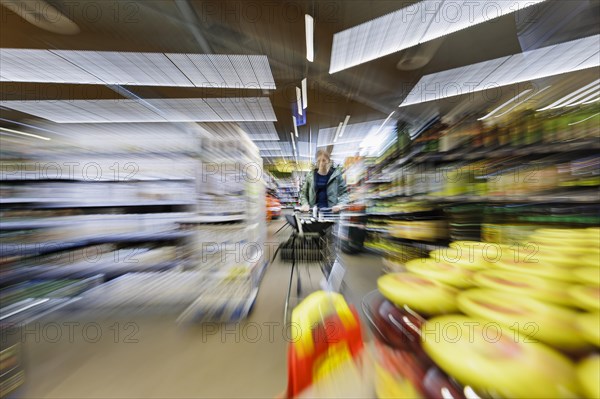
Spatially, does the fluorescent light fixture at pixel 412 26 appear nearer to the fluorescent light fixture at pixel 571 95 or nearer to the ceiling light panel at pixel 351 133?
the fluorescent light fixture at pixel 571 95

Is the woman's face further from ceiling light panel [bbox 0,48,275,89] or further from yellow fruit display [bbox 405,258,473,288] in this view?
yellow fruit display [bbox 405,258,473,288]

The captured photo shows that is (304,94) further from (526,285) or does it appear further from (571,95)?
(526,285)

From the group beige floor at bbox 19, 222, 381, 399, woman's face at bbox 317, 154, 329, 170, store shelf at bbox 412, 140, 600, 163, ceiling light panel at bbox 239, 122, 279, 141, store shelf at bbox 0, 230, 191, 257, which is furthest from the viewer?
ceiling light panel at bbox 239, 122, 279, 141

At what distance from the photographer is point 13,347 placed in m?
1.05

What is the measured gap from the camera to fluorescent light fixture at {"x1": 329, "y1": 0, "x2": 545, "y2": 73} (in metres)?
2.16

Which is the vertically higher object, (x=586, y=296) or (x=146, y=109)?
(x=146, y=109)

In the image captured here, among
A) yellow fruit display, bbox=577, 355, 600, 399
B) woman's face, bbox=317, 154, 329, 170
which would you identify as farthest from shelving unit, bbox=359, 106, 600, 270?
yellow fruit display, bbox=577, 355, 600, 399

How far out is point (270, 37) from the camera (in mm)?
2666

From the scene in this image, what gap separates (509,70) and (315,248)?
3354mm

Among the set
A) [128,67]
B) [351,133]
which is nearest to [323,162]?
[128,67]

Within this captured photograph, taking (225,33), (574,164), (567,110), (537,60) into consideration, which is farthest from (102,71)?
(537,60)

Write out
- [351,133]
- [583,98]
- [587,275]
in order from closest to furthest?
[587,275] < [583,98] < [351,133]

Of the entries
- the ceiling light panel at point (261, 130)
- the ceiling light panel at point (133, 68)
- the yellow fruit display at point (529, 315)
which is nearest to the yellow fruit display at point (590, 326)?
the yellow fruit display at point (529, 315)

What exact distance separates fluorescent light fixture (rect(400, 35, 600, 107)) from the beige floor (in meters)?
2.59
